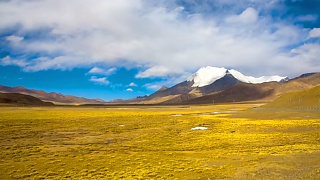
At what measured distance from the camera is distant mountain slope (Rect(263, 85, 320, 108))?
8474 centimetres

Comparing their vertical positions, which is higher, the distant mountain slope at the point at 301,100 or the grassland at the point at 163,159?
the distant mountain slope at the point at 301,100

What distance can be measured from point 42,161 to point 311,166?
16621 millimetres

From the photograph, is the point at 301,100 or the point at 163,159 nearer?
the point at 163,159

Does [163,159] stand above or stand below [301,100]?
below

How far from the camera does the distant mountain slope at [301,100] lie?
84738 millimetres

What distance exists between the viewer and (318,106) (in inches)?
3184

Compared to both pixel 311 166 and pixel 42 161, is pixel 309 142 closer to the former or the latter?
pixel 311 166

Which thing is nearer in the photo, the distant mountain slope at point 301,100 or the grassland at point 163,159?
the grassland at point 163,159

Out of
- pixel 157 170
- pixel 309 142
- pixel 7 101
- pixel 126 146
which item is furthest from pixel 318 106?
pixel 7 101

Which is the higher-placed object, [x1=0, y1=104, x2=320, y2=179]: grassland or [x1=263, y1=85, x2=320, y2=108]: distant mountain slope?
[x1=263, y1=85, x2=320, y2=108]: distant mountain slope

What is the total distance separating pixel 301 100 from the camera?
90312 mm

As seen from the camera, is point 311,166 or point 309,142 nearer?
point 311,166

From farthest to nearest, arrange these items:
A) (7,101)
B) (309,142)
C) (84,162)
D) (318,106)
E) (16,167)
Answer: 1. (7,101)
2. (318,106)
3. (309,142)
4. (84,162)
5. (16,167)

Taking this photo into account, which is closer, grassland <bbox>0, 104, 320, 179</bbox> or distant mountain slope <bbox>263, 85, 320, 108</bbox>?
grassland <bbox>0, 104, 320, 179</bbox>
